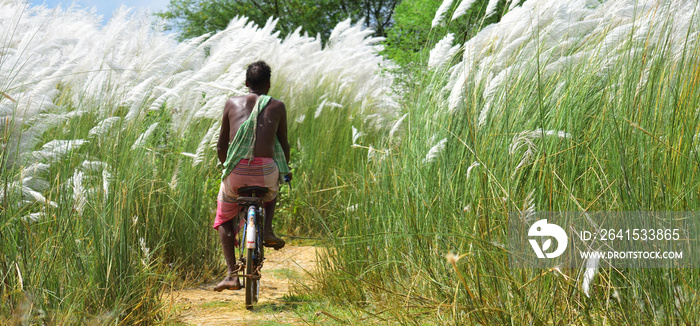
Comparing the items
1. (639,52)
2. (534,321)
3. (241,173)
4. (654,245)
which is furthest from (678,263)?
(241,173)

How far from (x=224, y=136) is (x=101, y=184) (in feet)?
3.87

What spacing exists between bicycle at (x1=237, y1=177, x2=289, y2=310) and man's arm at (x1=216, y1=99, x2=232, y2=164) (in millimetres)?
349

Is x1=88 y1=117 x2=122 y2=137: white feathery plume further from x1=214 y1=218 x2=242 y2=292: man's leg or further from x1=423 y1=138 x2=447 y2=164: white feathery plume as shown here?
x1=423 y1=138 x2=447 y2=164: white feathery plume

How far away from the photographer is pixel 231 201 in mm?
4113

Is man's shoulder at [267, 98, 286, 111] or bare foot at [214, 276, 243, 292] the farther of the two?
man's shoulder at [267, 98, 286, 111]

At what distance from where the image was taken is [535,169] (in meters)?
2.82

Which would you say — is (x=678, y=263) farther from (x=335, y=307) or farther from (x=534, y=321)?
(x=335, y=307)

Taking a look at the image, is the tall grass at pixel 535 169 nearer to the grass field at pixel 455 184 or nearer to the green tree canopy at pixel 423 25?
the grass field at pixel 455 184

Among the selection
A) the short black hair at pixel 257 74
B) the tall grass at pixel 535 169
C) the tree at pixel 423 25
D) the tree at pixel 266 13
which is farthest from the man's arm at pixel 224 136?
the tree at pixel 266 13

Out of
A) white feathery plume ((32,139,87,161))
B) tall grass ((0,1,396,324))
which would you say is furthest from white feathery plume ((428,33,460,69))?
white feathery plume ((32,139,87,161))

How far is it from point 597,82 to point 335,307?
5.69 ft

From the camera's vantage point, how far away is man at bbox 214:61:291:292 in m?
4.00

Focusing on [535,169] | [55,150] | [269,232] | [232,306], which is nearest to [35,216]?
[55,150]

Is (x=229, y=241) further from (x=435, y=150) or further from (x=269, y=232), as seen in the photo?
(x=435, y=150)
